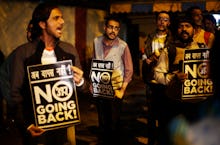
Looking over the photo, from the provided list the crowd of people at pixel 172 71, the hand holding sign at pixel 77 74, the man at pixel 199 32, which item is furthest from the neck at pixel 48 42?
the man at pixel 199 32

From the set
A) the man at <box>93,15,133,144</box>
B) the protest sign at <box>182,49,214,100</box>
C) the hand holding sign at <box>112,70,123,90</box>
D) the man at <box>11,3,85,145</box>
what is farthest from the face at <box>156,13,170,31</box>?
the man at <box>11,3,85,145</box>

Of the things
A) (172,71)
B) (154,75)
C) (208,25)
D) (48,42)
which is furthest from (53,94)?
(208,25)

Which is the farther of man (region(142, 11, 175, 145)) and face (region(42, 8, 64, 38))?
man (region(142, 11, 175, 145))

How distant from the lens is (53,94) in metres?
3.79

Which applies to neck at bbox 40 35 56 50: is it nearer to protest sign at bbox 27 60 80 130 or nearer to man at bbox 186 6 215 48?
protest sign at bbox 27 60 80 130

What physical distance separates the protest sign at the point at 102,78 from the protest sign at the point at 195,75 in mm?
1209

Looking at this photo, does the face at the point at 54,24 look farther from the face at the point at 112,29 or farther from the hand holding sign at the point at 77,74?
the face at the point at 112,29

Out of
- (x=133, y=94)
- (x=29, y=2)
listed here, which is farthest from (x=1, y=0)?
(x=133, y=94)

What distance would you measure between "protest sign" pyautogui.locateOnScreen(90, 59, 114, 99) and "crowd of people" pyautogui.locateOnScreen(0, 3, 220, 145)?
6 centimetres

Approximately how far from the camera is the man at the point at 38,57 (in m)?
3.73

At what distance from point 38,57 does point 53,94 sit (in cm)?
38

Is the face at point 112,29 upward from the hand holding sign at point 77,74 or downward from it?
upward

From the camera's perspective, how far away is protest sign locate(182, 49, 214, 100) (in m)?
5.23

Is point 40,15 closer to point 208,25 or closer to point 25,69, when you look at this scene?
point 25,69
